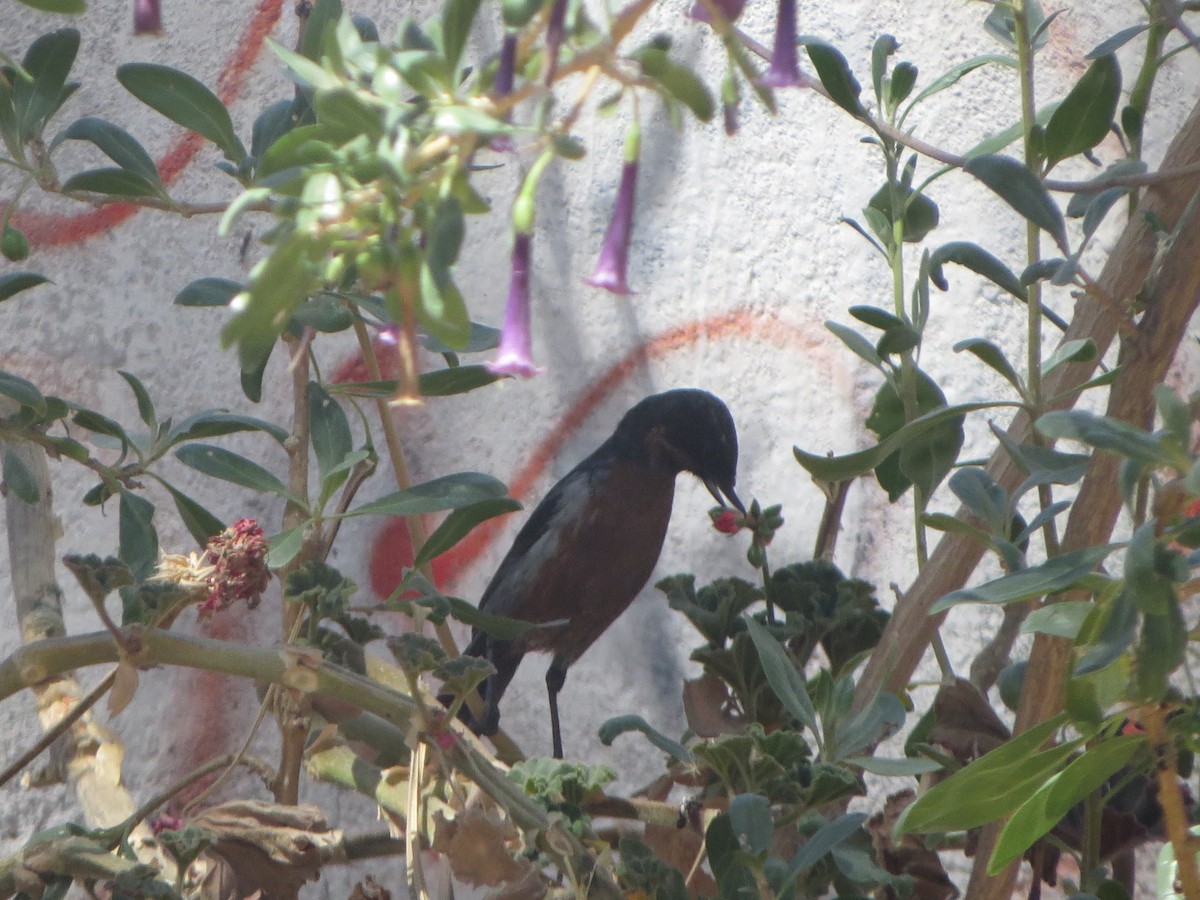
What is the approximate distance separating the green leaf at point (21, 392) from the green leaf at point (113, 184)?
0.17m

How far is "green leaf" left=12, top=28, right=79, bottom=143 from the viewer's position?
1.04m

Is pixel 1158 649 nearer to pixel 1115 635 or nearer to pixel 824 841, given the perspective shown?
pixel 1115 635

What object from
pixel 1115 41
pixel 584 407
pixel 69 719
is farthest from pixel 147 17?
pixel 584 407

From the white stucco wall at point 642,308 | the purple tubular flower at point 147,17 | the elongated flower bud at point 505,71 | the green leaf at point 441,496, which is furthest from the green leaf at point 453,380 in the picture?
the white stucco wall at point 642,308

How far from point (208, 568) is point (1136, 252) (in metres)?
0.75

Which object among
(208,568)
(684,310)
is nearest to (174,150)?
(684,310)

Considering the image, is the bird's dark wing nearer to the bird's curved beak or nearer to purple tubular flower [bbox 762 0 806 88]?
the bird's curved beak

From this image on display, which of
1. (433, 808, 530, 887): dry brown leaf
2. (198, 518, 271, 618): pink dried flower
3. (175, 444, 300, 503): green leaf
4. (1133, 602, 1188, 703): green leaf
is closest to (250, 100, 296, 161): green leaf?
(175, 444, 300, 503): green leaf

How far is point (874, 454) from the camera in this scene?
913mm

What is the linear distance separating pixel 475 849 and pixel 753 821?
18 cm

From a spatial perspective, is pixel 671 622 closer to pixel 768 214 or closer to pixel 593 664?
pixel 593 664

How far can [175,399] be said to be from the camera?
6.17 feet

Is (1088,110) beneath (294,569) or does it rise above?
above

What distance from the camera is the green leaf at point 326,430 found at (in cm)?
110
